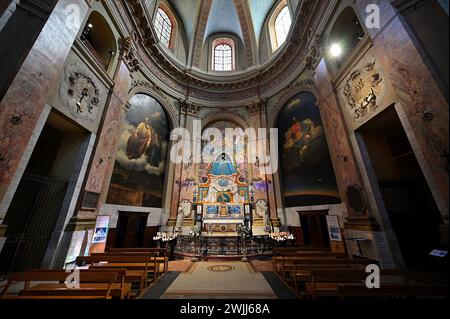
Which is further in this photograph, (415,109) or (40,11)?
(40,11)

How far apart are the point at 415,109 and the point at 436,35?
5.03 ft

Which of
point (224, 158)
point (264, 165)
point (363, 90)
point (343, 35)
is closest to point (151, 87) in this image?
point (224, 158)

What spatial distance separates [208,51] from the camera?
1594 cm

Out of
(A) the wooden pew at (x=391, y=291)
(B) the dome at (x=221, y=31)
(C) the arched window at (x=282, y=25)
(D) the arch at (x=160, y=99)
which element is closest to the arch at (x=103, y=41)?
(D) the arch at (x=160, y=99)

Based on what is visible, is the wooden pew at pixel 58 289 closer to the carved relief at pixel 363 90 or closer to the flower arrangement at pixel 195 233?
the flower arrangement at pixel 195 233

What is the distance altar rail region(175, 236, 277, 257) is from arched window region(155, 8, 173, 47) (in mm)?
13974

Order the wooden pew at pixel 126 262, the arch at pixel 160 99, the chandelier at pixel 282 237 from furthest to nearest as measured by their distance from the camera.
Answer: the arch at pixel 160 99 → the chandelier at pixel 282 237 → the wooden pew at pixel 126 262

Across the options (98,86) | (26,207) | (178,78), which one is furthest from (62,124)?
(178,78)

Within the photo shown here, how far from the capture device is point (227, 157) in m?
13.4

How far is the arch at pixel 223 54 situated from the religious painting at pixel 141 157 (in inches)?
303

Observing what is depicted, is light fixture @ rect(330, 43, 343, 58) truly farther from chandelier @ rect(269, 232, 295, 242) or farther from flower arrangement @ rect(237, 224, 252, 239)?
flower arrangement @ rect(237, 224, 252, 239)

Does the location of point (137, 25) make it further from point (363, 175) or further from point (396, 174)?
point (396, 174)

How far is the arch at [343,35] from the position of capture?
6.96 meters

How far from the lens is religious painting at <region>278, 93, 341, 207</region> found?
8141 millimetres
